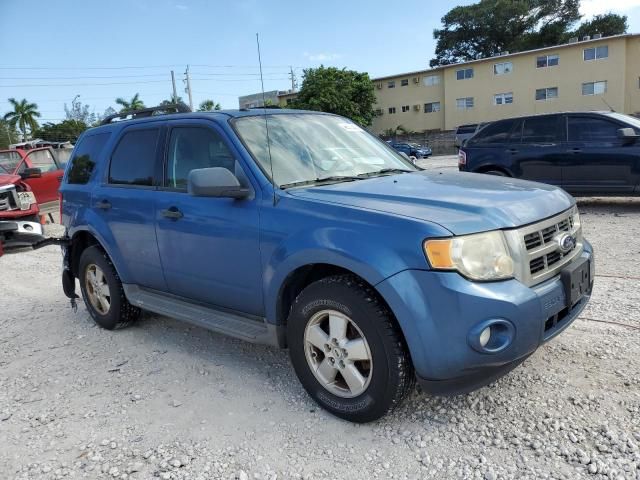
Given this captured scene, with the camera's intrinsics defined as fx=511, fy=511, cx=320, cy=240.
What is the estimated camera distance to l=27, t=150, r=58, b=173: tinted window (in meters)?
11.3

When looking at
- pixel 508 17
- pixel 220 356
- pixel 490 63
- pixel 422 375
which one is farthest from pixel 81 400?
pixel 508 17

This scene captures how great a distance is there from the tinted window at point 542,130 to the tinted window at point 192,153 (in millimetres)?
7329

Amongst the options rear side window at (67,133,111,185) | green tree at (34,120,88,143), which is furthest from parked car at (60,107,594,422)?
green tree at (34,120,88,143)

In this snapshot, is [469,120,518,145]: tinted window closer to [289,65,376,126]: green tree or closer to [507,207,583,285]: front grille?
[507,207,583,285]: front grille

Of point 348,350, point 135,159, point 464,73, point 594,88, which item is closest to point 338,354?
point 348,350

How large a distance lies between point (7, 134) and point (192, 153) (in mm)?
69543

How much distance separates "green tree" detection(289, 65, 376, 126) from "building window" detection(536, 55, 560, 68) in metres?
15.3

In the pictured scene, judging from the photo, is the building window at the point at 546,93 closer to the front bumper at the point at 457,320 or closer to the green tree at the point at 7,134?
the front bumper at the point at 457,320

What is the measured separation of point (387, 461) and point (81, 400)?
2.14m

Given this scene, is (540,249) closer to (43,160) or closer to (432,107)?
(43,160)

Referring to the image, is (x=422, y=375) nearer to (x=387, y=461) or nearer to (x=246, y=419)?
(x=387, y=461)

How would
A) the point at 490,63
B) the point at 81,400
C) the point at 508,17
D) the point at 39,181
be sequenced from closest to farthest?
the point at 81,400
the point at 39,181
the point at 490,63
the point at 508,17

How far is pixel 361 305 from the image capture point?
2652mm

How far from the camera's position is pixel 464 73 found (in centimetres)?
4559
